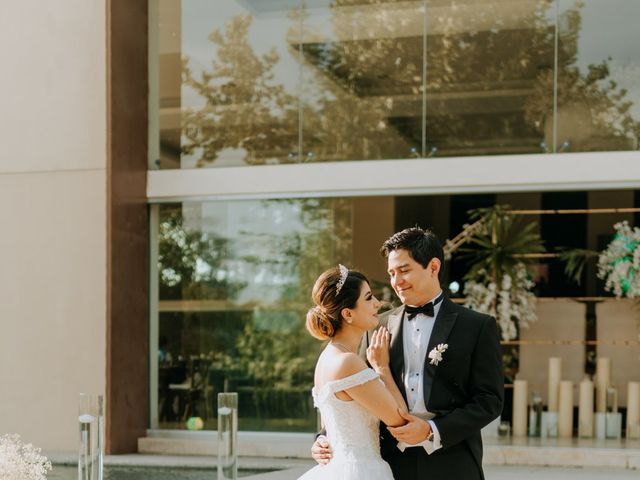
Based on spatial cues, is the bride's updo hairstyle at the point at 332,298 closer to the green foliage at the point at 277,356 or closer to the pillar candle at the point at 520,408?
the green foliage at the point at 277,356

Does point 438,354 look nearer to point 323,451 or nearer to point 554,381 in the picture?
point 323,451

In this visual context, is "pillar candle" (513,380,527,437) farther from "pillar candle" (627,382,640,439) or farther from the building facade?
"pillar candle" (627,382,640,439)

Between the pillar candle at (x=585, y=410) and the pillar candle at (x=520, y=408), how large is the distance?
52cm

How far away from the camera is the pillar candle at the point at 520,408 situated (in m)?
10.3

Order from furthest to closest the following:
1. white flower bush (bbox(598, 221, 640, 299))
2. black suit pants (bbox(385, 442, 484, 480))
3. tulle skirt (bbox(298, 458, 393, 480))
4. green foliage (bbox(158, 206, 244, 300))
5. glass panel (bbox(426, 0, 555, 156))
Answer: green foliage (bbox(158, 206, 244, 300)) → white flower bush (bbox(598, 221, 640, 299)) → glass panel (bbox(426, 0, 555, 156)) → tulle skirt (bbox(298, 458, 393, 480)) → black suit pants (bbox(385, 442, 484, 480))

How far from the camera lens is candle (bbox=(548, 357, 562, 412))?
33.9 feet

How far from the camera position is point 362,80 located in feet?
33.3

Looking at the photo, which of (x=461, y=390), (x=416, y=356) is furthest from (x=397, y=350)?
(x=461, y=390)

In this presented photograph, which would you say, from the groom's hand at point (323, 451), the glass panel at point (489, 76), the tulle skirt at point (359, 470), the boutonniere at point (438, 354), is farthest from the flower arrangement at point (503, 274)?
the boutonniere at point (438, 354)

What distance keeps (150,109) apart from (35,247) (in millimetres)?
1797

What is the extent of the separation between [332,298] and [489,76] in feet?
21.5

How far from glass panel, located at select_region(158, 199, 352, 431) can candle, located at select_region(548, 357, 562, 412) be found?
225 centimetres

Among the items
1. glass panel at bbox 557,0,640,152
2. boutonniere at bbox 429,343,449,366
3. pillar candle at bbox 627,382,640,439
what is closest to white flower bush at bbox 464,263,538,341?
pillar candle at bbox 627,382,640,439

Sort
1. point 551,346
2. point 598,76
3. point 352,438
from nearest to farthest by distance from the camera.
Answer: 1. point 352,438
2. point 598,76
3. point 551,346
